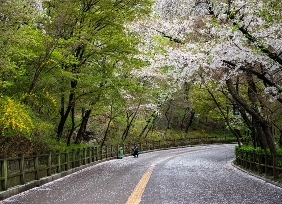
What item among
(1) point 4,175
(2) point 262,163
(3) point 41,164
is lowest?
(2) point 262,163

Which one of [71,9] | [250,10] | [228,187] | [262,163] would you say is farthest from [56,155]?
[250,10]

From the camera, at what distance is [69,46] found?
1998 centimetres

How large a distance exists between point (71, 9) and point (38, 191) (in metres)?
9.91

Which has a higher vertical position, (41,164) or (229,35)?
(229,35)

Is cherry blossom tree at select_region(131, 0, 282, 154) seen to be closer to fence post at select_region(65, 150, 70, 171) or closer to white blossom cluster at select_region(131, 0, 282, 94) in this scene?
white blossom cluster at select_region(131, 0, 282, 94)

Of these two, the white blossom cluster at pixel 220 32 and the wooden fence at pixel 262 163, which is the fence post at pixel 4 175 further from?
the wooden fence at pixel 262 163

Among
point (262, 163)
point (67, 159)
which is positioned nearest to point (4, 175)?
point (67, 159)

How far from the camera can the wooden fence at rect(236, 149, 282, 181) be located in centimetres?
1669

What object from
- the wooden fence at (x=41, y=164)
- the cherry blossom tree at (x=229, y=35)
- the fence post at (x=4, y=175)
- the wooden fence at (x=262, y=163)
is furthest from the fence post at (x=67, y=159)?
the wooden fence at (x=262, y=163)

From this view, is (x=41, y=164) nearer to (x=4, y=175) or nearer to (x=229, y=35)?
(x=4, y=175)

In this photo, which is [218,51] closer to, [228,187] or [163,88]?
[228,187]

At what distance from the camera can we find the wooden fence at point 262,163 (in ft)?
54.7

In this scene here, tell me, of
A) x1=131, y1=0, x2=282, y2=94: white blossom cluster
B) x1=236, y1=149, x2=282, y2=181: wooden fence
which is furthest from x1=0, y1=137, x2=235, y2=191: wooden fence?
x1=236, y1=149, x2=282, y2=181: wooden fence

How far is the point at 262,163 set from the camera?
63.3 ft
